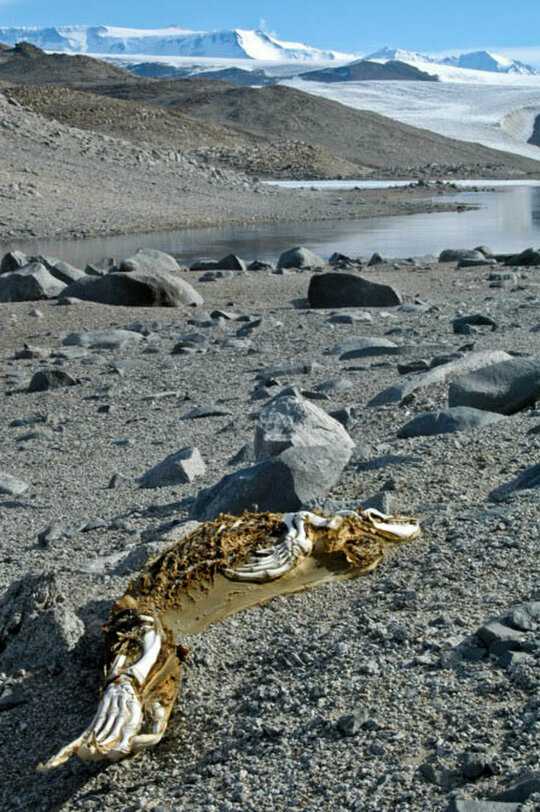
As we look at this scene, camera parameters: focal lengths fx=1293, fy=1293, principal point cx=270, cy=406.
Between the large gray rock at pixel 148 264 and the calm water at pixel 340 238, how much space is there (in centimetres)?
270

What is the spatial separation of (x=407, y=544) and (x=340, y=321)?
7095 mm

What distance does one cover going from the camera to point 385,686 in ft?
8.71

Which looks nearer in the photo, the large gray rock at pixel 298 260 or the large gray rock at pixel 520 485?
the large gray rock at pixel 520 485

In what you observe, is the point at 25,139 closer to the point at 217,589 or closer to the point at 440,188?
the point at 440,188

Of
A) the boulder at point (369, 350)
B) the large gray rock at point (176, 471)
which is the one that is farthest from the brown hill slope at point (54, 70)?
the large gray rock at point (176, 471)

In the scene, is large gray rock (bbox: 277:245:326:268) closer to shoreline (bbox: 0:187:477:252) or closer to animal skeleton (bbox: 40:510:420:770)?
shoreline (bbox: 0:187:477:252)

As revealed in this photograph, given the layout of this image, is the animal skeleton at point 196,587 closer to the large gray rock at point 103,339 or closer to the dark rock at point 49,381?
the dark rock at point 49,381

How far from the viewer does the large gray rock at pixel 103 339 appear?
9570 mm

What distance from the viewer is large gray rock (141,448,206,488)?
532cm

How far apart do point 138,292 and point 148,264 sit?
111 inches

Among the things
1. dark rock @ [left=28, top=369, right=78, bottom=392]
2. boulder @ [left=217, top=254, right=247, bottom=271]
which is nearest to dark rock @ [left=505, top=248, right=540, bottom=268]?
boulder @ [left=217, top=254, right=247, bottom=271]

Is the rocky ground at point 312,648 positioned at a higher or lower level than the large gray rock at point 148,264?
higher

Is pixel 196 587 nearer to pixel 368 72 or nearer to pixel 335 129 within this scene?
pixel 335 129

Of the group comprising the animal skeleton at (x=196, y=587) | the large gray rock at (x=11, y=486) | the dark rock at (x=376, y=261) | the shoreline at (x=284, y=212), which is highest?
the animal skeleton at (x=196, y=587)
